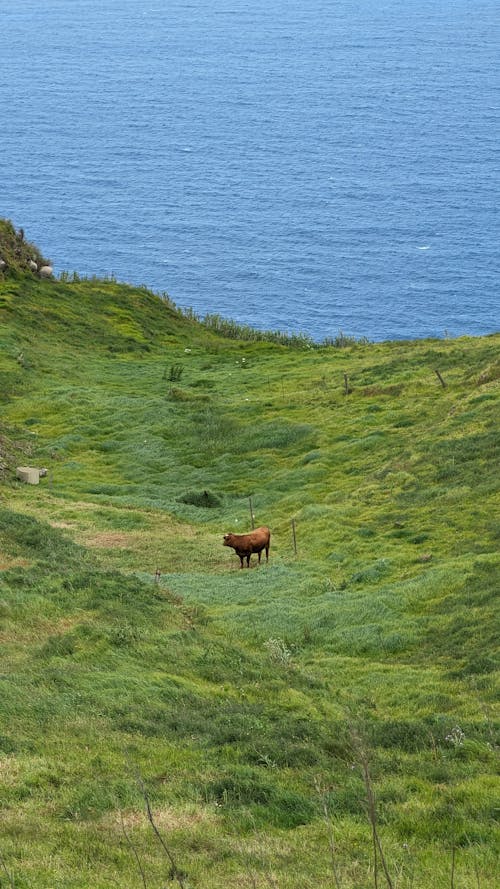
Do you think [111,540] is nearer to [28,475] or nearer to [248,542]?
[248,542]

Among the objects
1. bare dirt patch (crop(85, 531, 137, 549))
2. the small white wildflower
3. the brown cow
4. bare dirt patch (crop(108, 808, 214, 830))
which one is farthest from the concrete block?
bare dirt patch (crop(108, 808, 214, 830))

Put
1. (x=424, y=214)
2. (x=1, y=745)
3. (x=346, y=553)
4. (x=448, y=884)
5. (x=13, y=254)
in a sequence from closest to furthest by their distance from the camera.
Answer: (x=448, y=884), (x=1, y=745), (x=346, y=553), (x=13, y=254), (x=424, y=214)

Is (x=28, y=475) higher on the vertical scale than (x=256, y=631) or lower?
higher

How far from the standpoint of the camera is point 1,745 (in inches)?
614

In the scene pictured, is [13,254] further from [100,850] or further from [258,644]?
[100,850]

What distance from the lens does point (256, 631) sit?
26.0 metres

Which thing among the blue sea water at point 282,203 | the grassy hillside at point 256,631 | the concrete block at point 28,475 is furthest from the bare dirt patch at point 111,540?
the blue sea water at point 282,203

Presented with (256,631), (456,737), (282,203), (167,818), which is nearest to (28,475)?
(256,631)

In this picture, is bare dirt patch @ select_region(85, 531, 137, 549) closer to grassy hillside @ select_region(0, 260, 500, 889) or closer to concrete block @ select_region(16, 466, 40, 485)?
grassy hillside @ select_region(0, 260, 500, 889)

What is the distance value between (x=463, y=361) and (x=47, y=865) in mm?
45464

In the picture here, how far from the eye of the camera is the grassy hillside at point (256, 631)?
41.0 ft

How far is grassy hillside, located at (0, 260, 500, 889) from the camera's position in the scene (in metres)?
12.5

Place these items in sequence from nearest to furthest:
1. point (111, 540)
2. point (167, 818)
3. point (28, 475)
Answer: point (167, 818) < point (111, 540) < point (28, 475)

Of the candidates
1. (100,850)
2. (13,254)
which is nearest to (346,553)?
(100,850)
